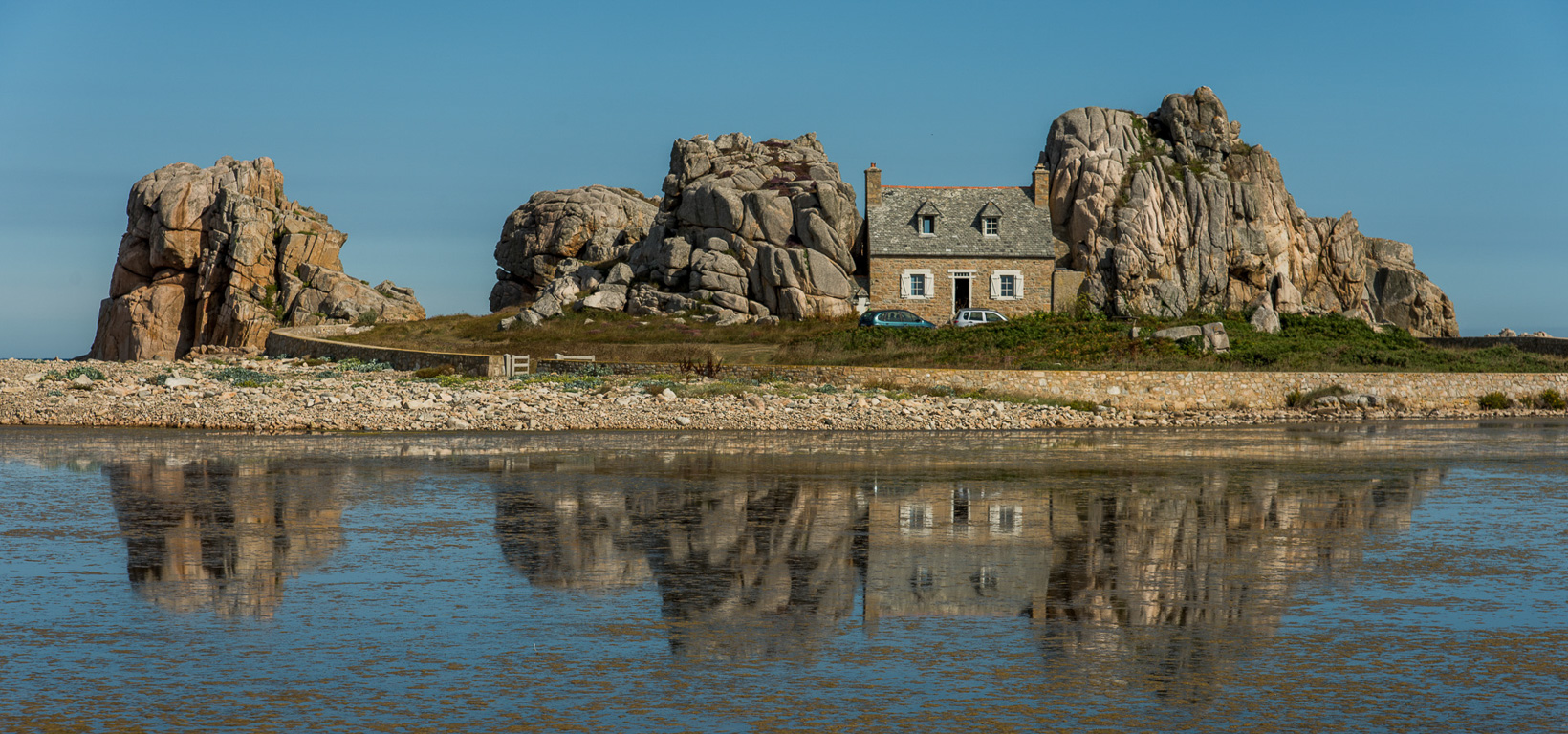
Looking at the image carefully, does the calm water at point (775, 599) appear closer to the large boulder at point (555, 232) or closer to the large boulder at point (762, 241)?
the large boulder at point (762, 241)

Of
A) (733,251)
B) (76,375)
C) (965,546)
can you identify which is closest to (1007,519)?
(965,546)

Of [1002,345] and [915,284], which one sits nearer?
[1002,345]

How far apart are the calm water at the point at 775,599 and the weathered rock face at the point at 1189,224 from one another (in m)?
39.3

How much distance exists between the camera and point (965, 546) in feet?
50.9

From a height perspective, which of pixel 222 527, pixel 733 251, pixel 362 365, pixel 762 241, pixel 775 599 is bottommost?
pixel 775 599

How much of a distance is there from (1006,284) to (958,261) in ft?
8.96

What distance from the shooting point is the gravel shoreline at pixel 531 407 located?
1302 inches

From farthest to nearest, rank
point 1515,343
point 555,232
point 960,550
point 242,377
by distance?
1. point 555,232
2. point 1515,343
3. point 242,377
4. point 960,550

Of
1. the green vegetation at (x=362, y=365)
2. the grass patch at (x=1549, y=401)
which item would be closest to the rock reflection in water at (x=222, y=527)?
the green vegetation at (x=362, y=365)

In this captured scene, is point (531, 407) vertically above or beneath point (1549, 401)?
beneath

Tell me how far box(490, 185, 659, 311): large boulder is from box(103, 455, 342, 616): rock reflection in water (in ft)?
177

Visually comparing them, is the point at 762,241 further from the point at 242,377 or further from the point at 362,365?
the point at 242,377

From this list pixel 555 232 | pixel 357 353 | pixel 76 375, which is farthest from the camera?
pixel 555 232

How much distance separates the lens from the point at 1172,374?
1613 inches
